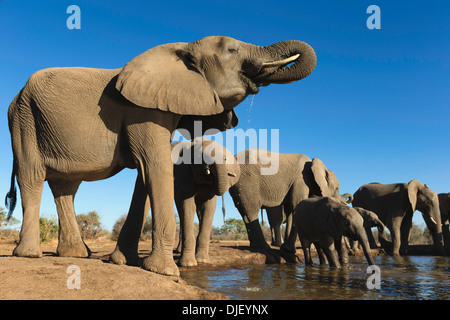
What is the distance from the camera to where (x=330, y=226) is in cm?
837

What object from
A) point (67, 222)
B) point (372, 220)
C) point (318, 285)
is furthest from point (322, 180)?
point (67, 222)

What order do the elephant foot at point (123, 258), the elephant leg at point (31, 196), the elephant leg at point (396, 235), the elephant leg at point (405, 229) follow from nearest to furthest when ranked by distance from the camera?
the elephant leg at point (31, 196) → the elephant foot at point (123, 258) → the elephant leg at point (396, 235) → the elephant leg at point (405, 229)

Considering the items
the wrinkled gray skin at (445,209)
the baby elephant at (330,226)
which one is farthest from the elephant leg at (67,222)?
the wrinkled gray skin at (445,209)

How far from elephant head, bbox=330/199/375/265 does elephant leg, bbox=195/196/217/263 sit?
8.28 feet

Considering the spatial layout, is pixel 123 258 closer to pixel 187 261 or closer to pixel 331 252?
pixel 187 261

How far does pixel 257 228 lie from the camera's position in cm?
1089

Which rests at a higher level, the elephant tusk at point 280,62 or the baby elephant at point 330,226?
the elephant tusk at point 280,62

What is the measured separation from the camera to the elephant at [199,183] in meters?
7.40

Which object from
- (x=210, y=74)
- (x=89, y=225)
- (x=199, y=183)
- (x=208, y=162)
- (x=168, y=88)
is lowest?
(x=89, y=225)

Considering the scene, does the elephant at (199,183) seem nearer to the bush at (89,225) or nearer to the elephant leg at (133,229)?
the elephant leg at (133,229)

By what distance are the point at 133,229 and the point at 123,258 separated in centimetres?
46

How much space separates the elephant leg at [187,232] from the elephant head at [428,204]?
10.1 m

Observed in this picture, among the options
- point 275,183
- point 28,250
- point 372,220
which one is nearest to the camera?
point 28,250
